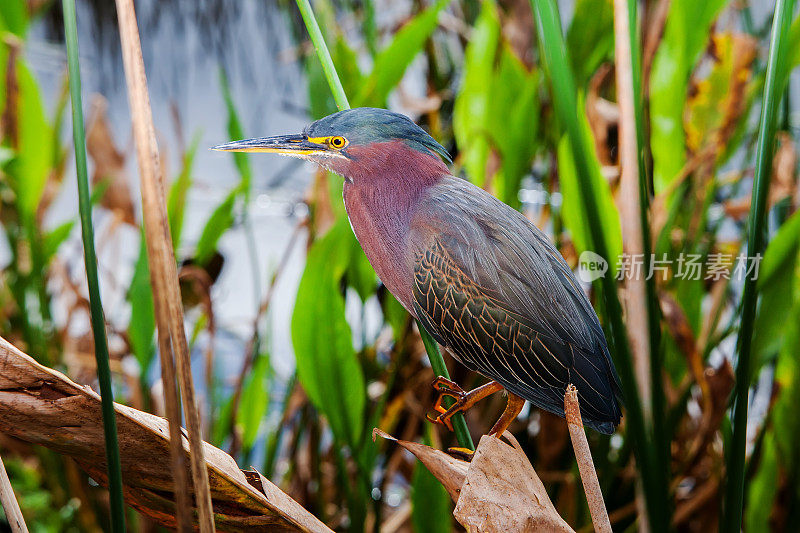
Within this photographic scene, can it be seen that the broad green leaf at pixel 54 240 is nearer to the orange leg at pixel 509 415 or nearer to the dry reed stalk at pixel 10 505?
the dry reed stalk at pixel 10 505

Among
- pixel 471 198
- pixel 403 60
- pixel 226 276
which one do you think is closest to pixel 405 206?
pixel 471 198

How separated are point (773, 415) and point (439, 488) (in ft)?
1.16

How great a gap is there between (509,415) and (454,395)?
24 millimetres

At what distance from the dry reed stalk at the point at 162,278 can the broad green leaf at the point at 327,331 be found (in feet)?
0.58

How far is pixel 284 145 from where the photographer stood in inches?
9.1

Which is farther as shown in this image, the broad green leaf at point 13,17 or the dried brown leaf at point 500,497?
the broad green leaf at point 13,17

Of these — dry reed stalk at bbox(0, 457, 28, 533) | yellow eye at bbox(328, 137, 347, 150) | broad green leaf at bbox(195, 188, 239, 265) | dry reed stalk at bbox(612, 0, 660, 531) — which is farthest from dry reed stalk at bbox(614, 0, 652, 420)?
broad green leaf at bbox(195, 188, 239, 265)

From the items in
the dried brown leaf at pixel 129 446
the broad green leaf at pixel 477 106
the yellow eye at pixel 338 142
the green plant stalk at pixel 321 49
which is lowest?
the dried brown leaf at pixel 129 446

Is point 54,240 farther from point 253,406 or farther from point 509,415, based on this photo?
point 509,415

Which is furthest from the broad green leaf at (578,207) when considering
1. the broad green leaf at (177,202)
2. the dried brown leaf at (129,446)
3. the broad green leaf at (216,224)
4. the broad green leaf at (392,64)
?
the broad green leaf at (177,202)

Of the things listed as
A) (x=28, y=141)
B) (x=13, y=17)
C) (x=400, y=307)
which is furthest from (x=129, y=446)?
(x=13, y=17)

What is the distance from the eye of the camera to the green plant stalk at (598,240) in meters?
0.21

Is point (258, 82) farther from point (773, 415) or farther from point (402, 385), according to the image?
point (773, 415)

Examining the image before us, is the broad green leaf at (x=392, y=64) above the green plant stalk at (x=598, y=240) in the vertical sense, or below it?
above
